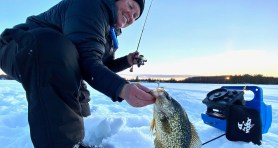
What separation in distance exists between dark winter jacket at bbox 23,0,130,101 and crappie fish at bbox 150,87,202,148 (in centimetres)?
25

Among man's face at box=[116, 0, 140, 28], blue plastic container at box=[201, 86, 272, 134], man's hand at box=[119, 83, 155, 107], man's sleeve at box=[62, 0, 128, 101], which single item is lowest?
blue plastic container at box=[201, 86, 272, 134]

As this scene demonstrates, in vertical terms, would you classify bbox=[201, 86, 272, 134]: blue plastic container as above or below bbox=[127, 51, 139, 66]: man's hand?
below

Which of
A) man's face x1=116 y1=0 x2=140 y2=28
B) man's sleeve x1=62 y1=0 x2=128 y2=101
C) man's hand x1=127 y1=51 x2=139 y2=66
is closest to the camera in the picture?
man's sleeve x1=62 y1=0 x2=128 y2=101

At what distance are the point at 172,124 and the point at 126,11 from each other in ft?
4.70

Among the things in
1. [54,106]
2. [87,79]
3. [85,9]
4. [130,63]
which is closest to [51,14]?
[85,9]

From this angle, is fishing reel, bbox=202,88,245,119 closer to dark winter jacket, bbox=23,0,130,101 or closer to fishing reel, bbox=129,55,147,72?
fishing reel, bbox=129,55,147,72

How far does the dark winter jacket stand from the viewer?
166cm

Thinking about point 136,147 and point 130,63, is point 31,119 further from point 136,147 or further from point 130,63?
point 130,63

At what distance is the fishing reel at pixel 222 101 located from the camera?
3278 mm

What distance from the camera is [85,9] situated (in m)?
1.96

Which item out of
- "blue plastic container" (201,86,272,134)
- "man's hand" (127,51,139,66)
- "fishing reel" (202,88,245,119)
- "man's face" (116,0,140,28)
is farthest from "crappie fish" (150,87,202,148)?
"man's hand" (127,51,139,66)

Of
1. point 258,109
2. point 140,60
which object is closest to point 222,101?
point 258,109

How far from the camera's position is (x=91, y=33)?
186 centimetres

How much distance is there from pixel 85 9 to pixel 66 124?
81 cm
